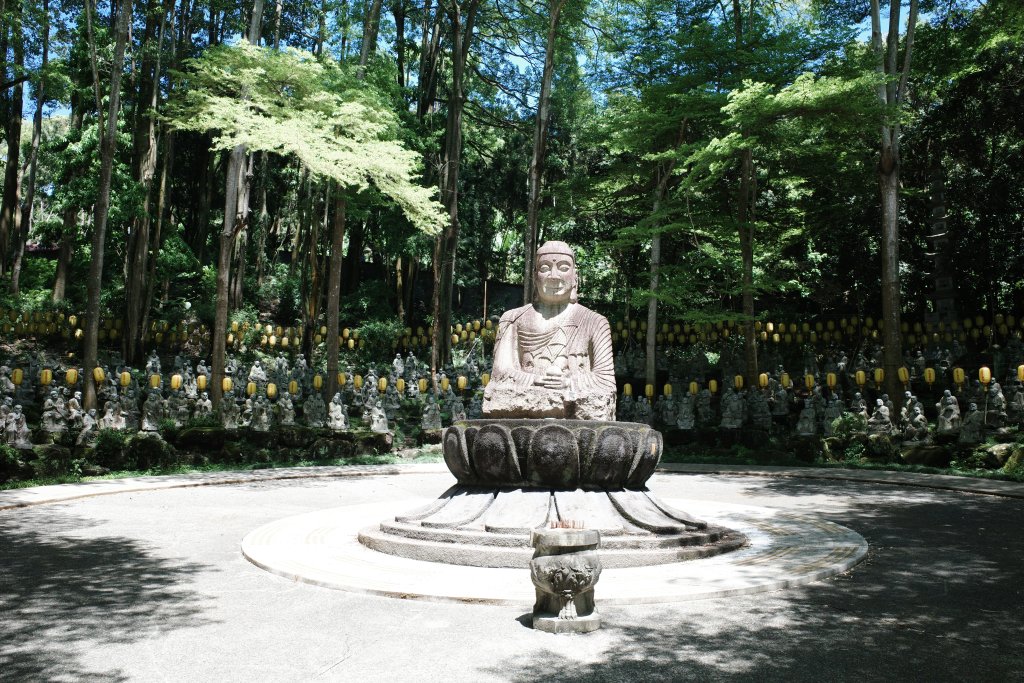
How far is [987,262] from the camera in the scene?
22.0 metres

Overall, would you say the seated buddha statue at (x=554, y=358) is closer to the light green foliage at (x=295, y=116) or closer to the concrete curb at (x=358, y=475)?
the concrete curb at (x=358, y=475)

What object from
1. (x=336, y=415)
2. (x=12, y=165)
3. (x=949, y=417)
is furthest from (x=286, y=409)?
(x=949, y=417)

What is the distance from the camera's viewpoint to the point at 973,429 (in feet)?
45.6

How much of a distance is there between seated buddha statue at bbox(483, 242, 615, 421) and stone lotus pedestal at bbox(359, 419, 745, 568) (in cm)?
37

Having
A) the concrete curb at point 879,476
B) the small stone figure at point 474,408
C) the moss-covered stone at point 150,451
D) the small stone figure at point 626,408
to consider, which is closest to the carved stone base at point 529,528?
the concrete curb at point 879,476

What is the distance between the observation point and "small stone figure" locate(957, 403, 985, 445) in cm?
1387

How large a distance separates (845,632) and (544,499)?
2851 mm

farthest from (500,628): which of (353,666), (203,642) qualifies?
(203,642)

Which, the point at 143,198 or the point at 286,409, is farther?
the point at 143,198

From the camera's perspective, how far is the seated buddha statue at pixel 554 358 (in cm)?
752

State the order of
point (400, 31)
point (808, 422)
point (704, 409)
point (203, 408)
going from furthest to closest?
point (400, 31) < point (704, 409) < point (808, 422) < point (203, 408)

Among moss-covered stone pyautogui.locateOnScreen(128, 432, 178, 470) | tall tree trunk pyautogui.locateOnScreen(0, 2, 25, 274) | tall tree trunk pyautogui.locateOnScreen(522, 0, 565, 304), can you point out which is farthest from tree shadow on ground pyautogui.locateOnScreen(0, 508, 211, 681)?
tall tree trunk pyautogui.locateOnScreen(0, 2, 25, 274)

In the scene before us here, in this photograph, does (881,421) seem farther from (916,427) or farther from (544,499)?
(544,499)

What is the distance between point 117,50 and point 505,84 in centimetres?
1430
